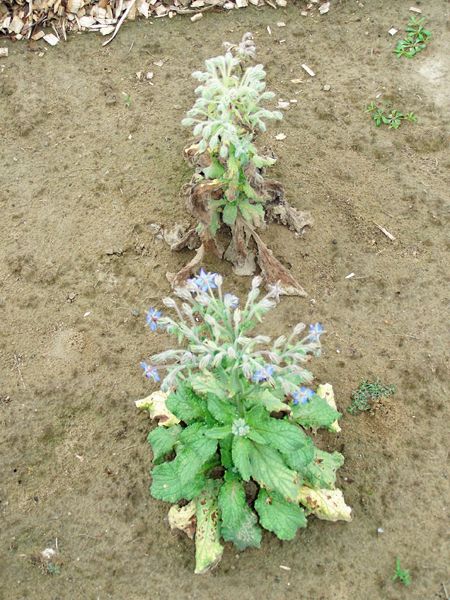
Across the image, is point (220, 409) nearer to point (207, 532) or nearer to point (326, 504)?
point (207, 532)

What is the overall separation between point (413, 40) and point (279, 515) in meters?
5.59

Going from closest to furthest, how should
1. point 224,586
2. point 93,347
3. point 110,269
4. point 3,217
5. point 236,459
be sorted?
point 236,459 < point 224,586 < point 93,347 < point 110,269 < point 3,217

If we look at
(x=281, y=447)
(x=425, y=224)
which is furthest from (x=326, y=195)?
(x=281, y=447)

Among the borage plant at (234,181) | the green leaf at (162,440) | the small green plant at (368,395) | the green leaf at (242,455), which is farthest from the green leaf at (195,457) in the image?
the borage plant at (234,181)

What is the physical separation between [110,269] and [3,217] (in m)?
1.27

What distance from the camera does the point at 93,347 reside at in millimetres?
5105

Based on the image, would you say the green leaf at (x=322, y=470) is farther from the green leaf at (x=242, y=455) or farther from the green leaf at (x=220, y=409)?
the green leaf at (x=220, y=409)

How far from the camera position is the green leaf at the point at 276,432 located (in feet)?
11.8

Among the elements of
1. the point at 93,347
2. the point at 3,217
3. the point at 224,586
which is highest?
the point at 3,217

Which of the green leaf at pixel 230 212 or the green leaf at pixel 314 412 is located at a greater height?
the green leaf at pixel 230 212

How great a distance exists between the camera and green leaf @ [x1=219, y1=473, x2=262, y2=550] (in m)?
3.83

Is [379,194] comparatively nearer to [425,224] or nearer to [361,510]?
[425,224]

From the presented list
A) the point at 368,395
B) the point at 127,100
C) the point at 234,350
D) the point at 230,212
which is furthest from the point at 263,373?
the point at 127,100

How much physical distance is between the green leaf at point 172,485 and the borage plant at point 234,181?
1.75 meters
